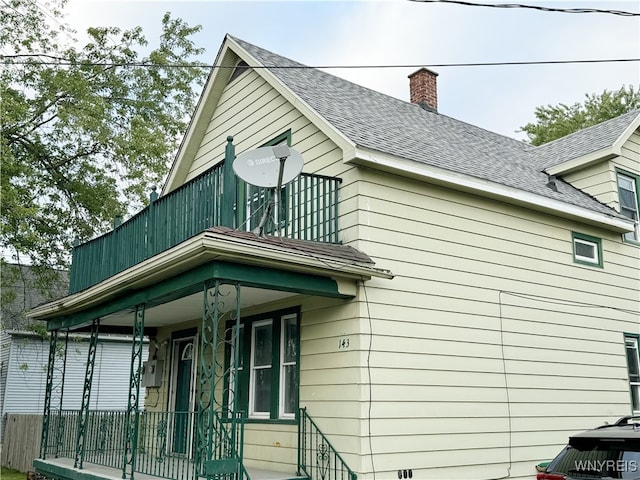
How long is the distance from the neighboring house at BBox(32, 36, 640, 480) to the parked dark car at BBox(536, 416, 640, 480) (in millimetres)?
2704

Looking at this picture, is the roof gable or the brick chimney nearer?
the roof gable

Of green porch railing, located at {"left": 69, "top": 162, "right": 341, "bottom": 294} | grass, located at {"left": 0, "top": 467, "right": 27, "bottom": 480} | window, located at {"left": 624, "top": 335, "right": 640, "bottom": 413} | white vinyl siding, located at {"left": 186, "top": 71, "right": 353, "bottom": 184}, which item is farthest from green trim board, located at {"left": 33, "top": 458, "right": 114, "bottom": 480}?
window, located at {"left": 624, "top": 335, "right": 640, "bottom": 413}

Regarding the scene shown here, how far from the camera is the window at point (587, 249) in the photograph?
12.2 m

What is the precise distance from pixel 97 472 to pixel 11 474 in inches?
375

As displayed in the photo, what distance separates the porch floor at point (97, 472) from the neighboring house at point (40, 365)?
8688 mm

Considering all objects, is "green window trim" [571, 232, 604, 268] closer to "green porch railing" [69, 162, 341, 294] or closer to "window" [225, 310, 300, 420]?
"green porch railing" [69, 162, 341, 294]

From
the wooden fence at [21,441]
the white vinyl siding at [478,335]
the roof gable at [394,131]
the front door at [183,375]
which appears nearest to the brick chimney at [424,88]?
the roof gable at [394,131]

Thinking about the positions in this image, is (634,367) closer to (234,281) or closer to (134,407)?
(234,281)

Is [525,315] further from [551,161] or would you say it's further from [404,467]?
[551,161]

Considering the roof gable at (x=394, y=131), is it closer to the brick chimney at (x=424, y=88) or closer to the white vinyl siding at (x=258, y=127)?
the white vinyl siding at (x=258, y=127)

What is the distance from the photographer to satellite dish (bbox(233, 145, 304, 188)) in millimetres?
8328

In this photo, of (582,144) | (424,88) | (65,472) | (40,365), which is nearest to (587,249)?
(582,144)

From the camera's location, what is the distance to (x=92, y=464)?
35.6 ft

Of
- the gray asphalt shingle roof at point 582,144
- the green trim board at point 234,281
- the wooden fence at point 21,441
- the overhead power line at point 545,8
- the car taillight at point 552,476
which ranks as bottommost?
the wooden fence at point 21,441
